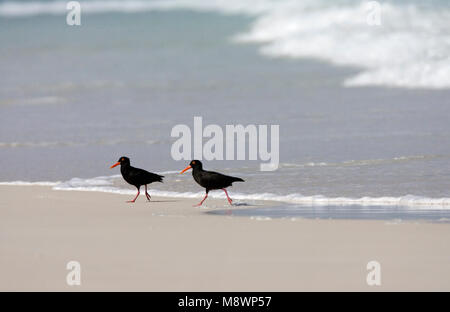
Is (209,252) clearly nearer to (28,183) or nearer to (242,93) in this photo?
(28,183)

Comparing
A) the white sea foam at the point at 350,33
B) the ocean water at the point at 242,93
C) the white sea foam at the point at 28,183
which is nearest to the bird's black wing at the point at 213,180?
the ocean water at the point at 242,93

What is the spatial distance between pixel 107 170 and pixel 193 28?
30.5m

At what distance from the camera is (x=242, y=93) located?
28906 millimetres

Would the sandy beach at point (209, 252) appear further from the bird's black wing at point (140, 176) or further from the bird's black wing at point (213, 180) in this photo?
the bird's black wing at point (140, 176)

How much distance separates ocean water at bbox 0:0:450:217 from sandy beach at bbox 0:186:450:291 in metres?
2.11

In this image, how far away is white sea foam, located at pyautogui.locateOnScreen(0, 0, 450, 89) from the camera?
32.8 metres

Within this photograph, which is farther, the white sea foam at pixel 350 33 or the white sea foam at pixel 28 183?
the white sea foam at pixel 350 33

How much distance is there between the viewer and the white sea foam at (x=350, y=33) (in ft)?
108

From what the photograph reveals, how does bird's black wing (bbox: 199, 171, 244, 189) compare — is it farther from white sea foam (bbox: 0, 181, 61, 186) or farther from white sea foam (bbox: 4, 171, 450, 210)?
white sea foam (bbox: 0, 181, 61, 186)

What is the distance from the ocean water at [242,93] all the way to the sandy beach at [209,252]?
211 centimetres

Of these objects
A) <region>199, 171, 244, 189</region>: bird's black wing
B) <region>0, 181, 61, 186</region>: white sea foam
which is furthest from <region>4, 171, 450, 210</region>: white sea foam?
<region>199, 171, 244, 189</region>: bird's black wing

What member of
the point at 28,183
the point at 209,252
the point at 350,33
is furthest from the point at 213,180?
the point at 350,33

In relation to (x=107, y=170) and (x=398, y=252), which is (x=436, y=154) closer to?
(x=107, y=170)

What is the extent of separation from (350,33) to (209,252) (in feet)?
112
